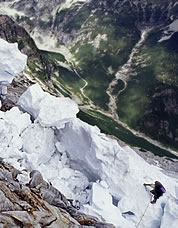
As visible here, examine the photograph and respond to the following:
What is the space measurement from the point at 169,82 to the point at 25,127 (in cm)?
17915

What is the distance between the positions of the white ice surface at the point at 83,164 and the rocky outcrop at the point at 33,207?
197 inches

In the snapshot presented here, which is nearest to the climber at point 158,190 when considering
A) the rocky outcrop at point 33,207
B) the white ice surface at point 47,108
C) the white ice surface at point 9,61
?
the rocky outcrop at point 33,207

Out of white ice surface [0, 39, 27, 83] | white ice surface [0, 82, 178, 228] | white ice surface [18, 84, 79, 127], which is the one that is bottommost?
white ice surface [0, 82, 178, 228]

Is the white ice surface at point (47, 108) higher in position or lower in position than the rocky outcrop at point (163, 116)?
higher

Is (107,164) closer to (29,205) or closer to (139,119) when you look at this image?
(29,205)

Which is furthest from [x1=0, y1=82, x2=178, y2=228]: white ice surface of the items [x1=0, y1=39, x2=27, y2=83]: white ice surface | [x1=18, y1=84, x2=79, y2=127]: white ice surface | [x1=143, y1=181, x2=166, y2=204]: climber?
[x1=0, y1=39, x2=27, y2=83]: white ice surface

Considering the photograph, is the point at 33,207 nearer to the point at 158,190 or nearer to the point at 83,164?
the point at 158,190

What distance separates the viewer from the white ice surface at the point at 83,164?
1089 inches

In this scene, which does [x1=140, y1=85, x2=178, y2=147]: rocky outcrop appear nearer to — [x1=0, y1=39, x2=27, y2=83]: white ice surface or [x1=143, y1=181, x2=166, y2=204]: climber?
[x1=0, y1=39, x2=27, y2=83]: white ice surface

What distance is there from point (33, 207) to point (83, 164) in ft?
49.2

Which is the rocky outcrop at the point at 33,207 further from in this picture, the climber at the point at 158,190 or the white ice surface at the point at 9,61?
the white ice surface at the point at 9,61

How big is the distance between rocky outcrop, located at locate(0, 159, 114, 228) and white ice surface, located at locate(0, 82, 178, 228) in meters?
5.01

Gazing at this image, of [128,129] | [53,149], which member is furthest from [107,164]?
[128,129]

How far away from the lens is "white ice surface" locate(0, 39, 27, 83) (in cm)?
4103
